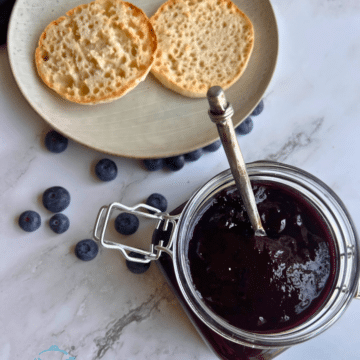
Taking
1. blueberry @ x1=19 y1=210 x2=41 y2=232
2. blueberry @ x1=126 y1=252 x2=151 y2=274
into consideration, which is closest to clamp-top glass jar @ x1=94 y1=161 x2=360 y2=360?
blueberry @ x1=126 y1=252 x2=151 y2=274

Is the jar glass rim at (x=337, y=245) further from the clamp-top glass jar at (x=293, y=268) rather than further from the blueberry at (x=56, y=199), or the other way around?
the blueberry at (x=56, y=199)

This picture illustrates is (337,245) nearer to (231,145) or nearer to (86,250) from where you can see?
(231,145)

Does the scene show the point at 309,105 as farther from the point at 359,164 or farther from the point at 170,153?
the point at 170,153

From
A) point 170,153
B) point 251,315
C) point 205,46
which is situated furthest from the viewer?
point 205,46

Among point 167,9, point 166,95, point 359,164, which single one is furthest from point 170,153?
→ point 359,164

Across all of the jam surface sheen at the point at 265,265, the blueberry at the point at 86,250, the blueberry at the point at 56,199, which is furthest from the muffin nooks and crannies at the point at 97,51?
the jam surface sheen at the point at 265,265

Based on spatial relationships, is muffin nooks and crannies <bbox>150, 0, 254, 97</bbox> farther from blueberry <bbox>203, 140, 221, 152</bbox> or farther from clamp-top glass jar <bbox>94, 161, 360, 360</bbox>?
clamp-top glass jar <bbox>94, 161, 360, 360</bbox>
